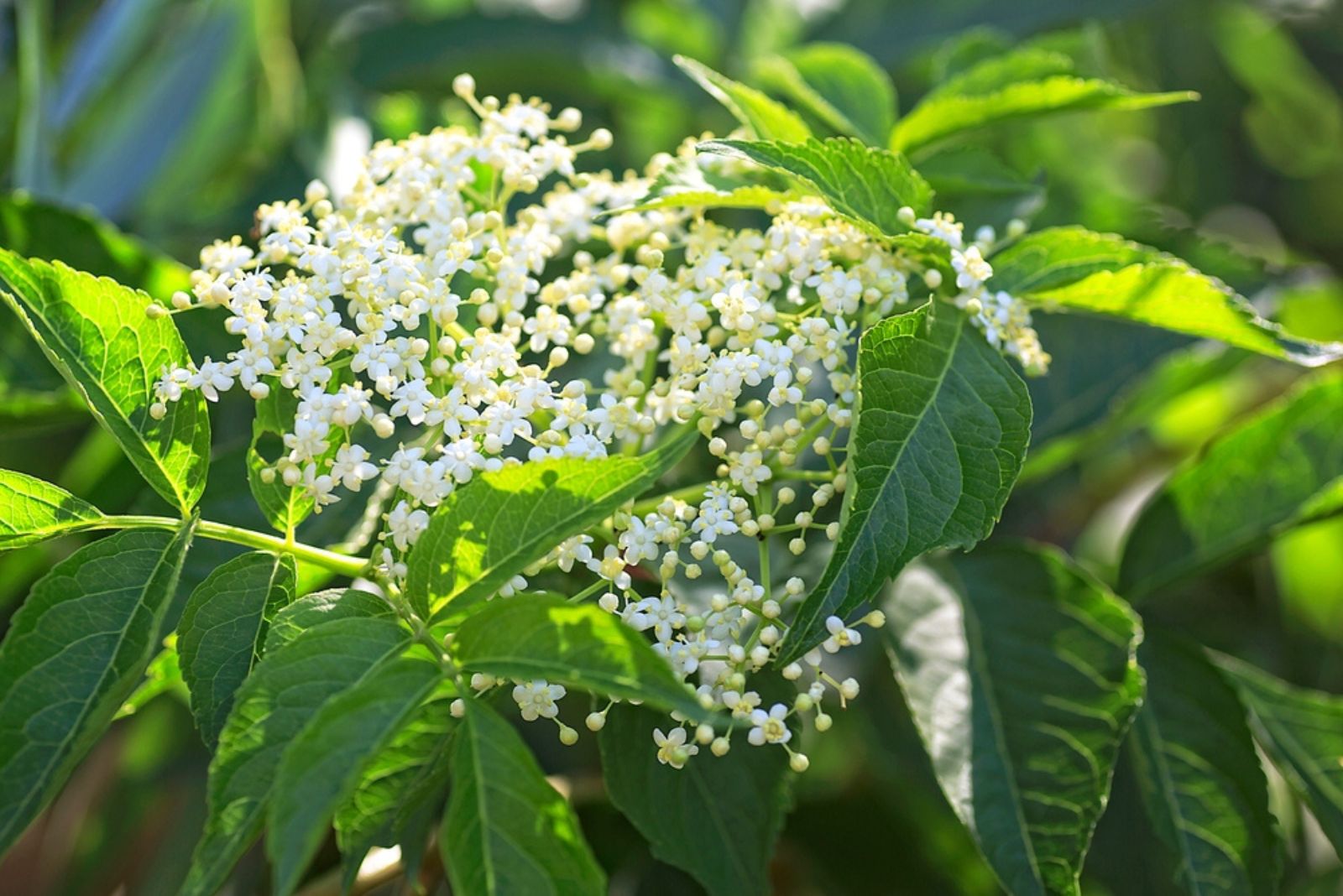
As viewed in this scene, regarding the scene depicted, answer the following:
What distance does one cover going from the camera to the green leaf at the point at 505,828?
0.67 metres

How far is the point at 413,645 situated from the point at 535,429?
27cm

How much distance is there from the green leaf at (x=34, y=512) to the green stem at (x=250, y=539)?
13 mm

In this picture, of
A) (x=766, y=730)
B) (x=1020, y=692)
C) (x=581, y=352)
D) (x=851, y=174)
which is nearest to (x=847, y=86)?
(x=851, y=174)

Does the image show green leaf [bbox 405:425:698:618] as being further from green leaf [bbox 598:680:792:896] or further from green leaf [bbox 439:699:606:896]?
green leaf [bbox 598:680:792:896]

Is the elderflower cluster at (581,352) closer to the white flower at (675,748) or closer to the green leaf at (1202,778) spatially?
the white flower at (675,748)

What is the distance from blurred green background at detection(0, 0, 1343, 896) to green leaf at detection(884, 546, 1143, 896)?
234 millimetres

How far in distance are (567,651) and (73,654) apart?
12.6 inches

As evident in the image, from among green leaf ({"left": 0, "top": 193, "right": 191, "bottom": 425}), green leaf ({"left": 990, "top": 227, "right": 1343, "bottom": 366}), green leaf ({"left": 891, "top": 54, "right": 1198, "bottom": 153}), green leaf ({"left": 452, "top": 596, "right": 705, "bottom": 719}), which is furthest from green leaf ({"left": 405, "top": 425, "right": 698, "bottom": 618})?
green leaf ({"left": 0, "top": 193, "right": 191, "bottom": 425})

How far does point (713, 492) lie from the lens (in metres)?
0.84

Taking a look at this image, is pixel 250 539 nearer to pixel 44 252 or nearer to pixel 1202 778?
pixel 44 252

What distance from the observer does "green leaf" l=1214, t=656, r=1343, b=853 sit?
108 centimetres

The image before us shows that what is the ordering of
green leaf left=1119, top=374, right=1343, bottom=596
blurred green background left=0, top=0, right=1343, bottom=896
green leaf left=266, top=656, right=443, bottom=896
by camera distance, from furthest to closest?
blurred green background left=0, top=0, right=1343, bottom=896 → green leaf left=1119, top=374, right=1343, bottom=596 → green leaf left=266, top=656, right=443, bottom=896

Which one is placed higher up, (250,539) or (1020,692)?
(250,539)

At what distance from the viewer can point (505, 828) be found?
0.69 meters
